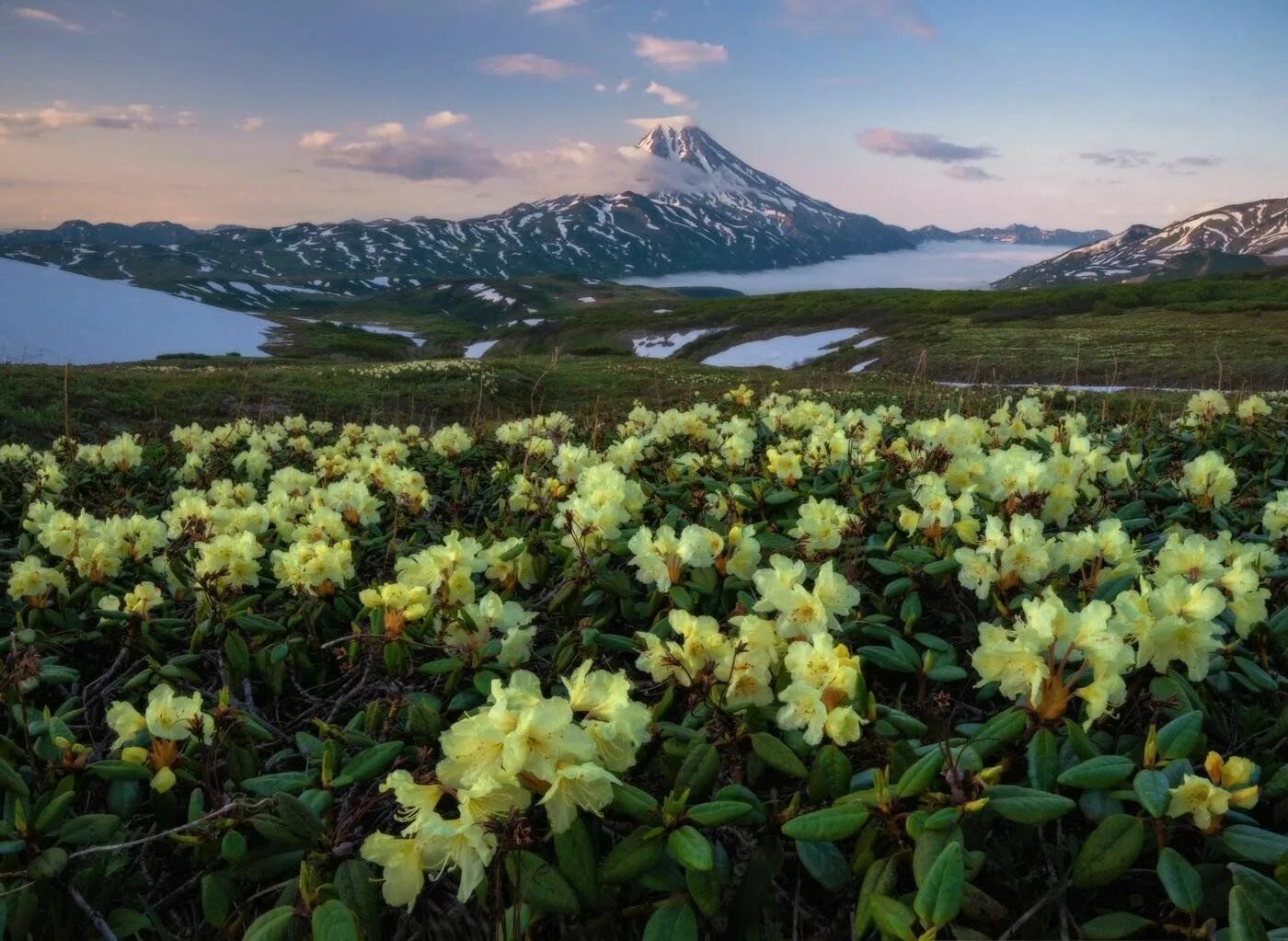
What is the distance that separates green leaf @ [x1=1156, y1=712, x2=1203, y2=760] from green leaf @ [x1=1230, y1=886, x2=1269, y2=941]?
43 cm

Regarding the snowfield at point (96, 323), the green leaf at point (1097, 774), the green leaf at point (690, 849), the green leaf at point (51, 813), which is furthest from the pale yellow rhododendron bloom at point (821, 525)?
the snowfield at point (96, 323)

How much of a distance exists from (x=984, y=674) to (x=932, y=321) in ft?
211

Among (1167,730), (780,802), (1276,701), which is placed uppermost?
(1167,730)

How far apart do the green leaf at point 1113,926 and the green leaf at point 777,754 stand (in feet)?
1.94

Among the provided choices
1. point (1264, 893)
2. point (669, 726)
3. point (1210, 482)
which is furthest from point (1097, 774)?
point (1210, 482)

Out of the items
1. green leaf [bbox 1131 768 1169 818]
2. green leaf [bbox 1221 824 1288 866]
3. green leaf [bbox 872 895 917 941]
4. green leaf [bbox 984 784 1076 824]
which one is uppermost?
green leaf [bbox 1131 768 1169 818]

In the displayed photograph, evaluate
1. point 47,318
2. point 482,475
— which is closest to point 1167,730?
point 482,475

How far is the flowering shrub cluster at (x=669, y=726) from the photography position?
152cm

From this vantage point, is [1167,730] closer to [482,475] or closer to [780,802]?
[780,802]

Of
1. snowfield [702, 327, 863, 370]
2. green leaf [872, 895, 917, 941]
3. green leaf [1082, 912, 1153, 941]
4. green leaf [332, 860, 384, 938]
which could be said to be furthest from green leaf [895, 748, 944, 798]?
snowfield [702, 327, 863, 370]

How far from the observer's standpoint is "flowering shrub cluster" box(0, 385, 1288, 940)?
4.98 feet

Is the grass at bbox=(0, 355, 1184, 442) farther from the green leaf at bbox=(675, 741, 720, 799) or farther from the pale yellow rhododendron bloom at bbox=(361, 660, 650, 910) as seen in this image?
the pale yellow rhododendron bloom at bbox=(361, 660, 650, 910)

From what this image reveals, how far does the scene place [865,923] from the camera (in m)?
1.48

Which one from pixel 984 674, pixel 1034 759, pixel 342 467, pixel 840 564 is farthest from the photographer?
pixel 342 467
